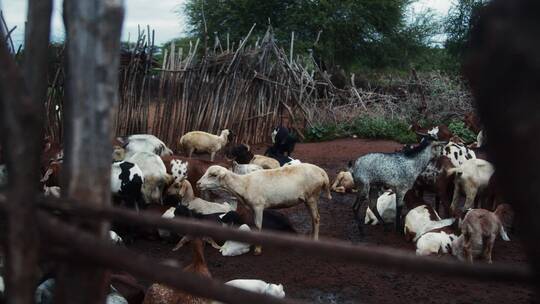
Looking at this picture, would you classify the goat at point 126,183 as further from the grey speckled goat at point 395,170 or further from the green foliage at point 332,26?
the green foliage at point 332,26

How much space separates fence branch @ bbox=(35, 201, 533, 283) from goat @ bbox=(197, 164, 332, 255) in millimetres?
5530

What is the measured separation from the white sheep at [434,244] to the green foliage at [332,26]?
20.1m

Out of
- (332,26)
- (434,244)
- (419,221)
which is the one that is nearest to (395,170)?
(419,221)

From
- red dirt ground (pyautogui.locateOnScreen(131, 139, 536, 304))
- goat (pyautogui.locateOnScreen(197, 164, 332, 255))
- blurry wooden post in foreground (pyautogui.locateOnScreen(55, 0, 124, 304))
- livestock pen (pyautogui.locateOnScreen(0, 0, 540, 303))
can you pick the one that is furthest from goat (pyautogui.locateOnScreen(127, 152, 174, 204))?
blurry wooden post in foreground (pyautogui.locateOnScreen(55, 0, 124, 304))

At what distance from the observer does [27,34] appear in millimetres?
2693

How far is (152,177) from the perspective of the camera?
28.6 ft

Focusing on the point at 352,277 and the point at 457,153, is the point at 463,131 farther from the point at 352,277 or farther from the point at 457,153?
the point at 352,277

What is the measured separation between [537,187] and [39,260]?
1.70 metres

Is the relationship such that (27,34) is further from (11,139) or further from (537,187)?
(537,187)

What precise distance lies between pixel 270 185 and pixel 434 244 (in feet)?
6.96

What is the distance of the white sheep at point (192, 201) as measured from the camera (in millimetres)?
8250

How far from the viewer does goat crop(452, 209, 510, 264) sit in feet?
22.5

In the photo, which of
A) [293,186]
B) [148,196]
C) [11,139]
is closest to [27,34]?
[11,139]

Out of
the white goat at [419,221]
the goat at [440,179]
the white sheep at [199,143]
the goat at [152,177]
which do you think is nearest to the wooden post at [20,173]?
the white goat at [419,221]
